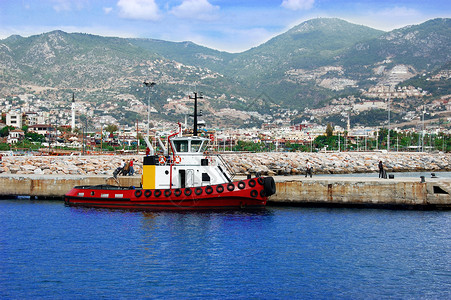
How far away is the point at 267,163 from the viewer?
233 ft

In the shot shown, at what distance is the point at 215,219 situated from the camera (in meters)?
28.6

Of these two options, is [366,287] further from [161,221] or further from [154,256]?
[161,221]

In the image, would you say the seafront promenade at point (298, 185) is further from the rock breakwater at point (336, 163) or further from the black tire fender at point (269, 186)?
the rock breakwater at point (336, 163)

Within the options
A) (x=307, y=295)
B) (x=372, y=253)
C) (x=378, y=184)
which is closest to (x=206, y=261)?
(x=307, y=295)

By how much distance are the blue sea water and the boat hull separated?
79 cm

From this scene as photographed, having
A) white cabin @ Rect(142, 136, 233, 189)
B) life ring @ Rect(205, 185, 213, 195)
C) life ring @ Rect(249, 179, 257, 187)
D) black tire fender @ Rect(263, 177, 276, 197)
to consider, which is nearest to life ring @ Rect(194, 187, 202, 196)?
life ring @ Rect(205, 185, 213, 195)

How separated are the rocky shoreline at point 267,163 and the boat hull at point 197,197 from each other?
10827 millimetres

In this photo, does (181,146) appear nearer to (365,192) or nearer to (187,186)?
(187,186)

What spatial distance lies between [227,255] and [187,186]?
9802mm

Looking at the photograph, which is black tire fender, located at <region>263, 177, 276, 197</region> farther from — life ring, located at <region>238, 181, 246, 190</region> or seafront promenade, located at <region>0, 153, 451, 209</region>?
seafront promenade, located at <region>0, 153, 451, 209</region>

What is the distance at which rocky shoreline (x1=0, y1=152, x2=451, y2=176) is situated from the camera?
51025 mm

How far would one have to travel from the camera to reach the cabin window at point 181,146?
31.8m

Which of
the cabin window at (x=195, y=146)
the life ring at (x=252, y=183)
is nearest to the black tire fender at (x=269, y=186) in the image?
the life ring at (x=252, y=183)

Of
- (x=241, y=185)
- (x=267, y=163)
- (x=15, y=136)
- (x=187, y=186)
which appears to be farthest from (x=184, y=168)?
(x=15, y=136)
